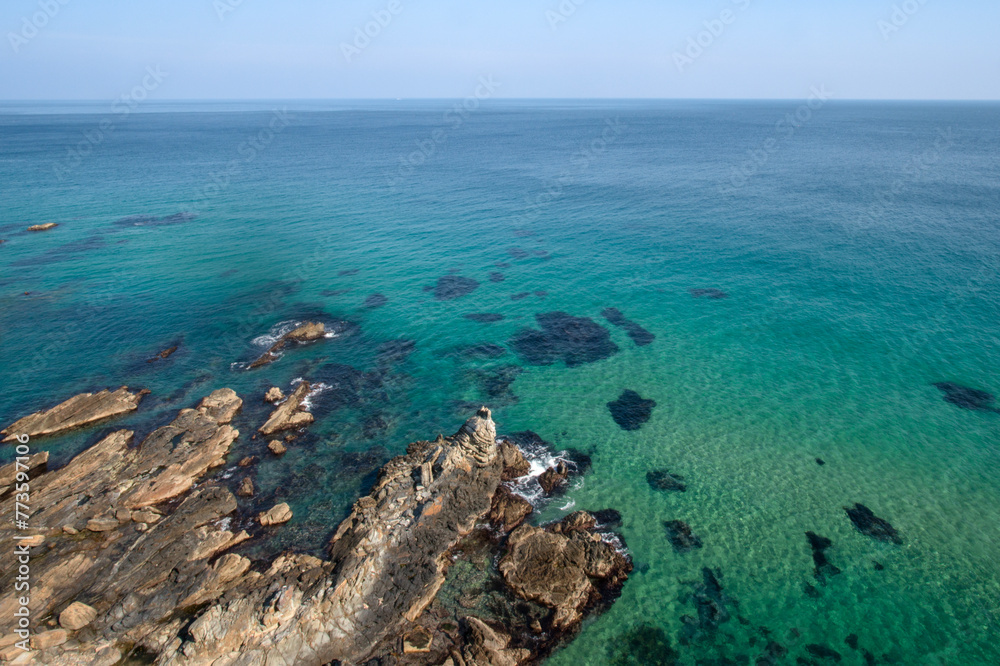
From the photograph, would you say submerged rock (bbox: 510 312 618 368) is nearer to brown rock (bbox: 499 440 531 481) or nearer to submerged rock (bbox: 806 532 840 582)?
brown rock (bbox: 499 440 531 481)

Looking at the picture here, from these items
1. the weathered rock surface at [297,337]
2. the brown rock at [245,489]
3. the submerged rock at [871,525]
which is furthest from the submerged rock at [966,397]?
the weathered rock surface at [297,337]

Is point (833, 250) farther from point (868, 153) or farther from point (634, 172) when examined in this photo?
point (868, 153)

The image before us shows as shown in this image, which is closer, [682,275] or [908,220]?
[682,275]

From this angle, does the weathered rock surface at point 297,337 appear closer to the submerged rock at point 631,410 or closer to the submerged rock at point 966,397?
the submerged rock at point 631,410

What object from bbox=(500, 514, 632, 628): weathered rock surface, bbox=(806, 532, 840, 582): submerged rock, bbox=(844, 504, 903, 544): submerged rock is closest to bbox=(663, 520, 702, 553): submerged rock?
bbox=(500, 514, 632, 628): weathered rock surface

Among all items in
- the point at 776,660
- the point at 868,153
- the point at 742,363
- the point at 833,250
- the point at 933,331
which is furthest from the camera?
the point at 868,153

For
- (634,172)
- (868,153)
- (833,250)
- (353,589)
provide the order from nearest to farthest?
(353,589), (833,250), (634,172), (868,153)

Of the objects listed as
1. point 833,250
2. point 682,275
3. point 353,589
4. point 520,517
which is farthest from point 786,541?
point 833,250
